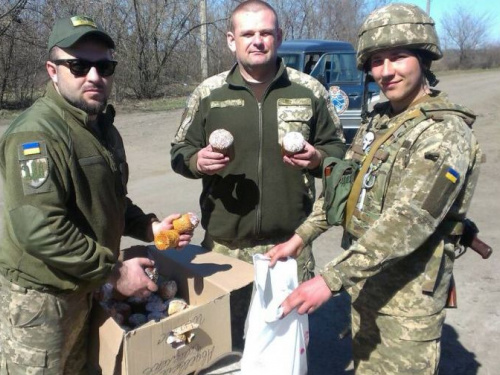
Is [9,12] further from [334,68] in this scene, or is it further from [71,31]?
[71,31]

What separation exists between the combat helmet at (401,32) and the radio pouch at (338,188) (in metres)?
0.54

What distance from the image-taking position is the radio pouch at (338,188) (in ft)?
8.06

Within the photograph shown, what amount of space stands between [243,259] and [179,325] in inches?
44.4

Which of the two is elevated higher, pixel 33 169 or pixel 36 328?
pixel 33 169

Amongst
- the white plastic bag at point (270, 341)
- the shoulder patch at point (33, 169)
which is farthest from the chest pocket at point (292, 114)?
the shoulder patch at point (33, 169)

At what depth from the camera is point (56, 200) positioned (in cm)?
203

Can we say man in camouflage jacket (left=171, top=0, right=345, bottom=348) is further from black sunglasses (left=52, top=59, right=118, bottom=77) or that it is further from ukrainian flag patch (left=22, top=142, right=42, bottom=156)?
ukrainian flag patch (left=22, top=142, right=42, bottom=156)

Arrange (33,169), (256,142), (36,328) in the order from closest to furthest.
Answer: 1. (33,169)
2. (36,328)
3. (256,142)

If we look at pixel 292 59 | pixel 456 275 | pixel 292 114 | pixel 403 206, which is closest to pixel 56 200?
pixel 403 206

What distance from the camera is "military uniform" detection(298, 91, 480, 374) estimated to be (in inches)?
81.6

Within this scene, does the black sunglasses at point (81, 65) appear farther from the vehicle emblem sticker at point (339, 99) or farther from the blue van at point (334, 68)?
the blue van at point (334, 68)

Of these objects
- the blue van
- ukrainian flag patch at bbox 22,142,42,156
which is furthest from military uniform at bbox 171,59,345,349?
the blue van

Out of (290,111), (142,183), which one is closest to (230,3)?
(142,183)

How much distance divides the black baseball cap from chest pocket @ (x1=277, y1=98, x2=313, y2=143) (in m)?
1.22
